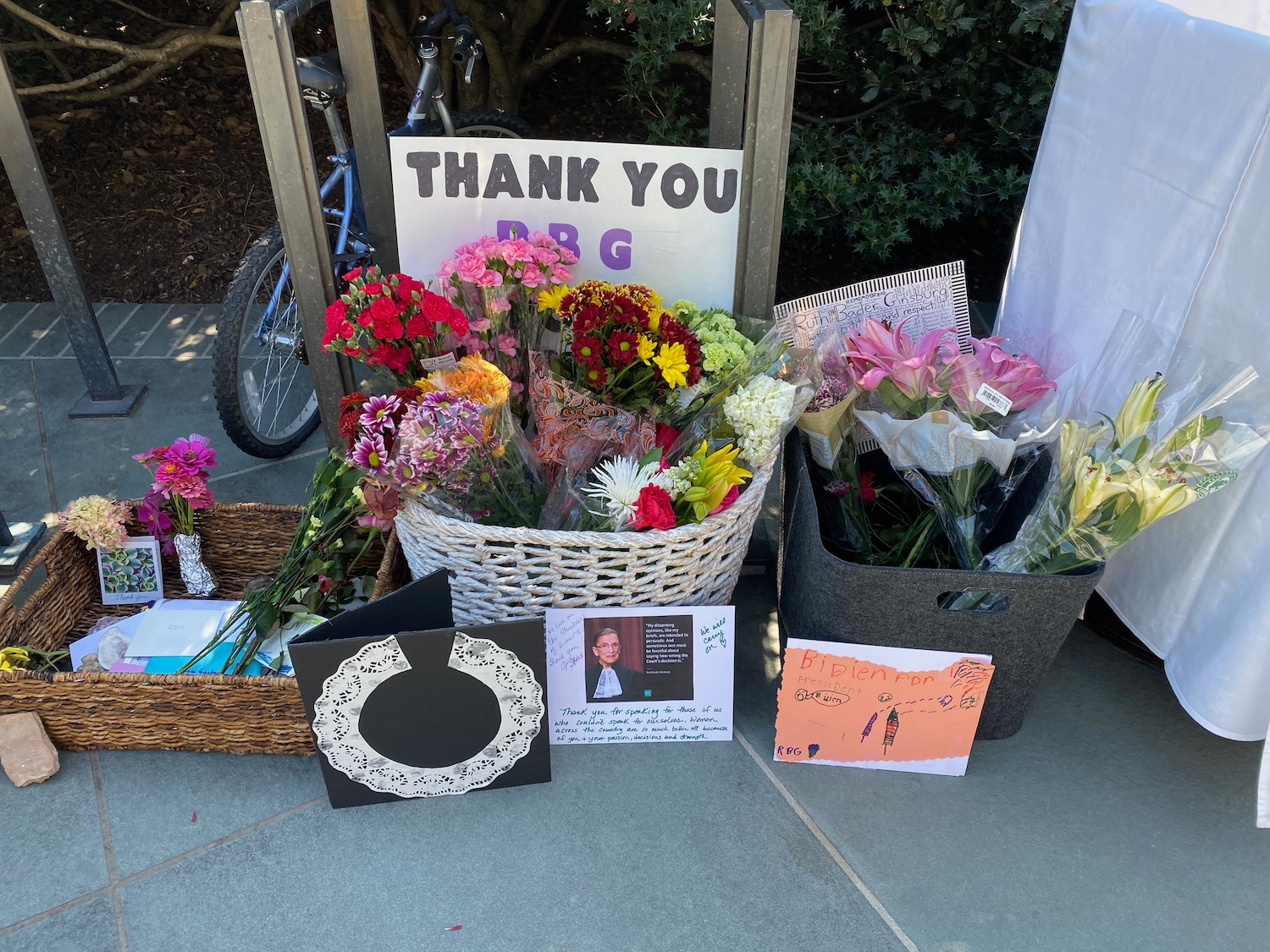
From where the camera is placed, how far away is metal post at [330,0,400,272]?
5.93 feet

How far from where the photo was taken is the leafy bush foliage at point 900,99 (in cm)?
277

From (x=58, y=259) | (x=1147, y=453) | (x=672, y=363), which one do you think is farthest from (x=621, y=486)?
(x=58, y=259)

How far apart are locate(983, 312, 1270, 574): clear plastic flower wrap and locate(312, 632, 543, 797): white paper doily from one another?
34.9 inches

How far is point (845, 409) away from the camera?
1.70 m

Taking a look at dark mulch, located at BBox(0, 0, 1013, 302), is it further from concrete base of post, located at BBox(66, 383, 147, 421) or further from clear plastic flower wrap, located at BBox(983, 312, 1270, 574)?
clear plastic flower wrap, located at BBox(983, 312, 1270, 574)

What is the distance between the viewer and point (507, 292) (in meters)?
1.68

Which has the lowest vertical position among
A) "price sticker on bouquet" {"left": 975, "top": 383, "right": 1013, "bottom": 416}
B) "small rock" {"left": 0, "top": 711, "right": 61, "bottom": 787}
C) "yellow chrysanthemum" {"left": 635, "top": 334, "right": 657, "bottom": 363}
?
"small rock" {"left": 0, "top": 711, "right": 61, "bottom": 787}

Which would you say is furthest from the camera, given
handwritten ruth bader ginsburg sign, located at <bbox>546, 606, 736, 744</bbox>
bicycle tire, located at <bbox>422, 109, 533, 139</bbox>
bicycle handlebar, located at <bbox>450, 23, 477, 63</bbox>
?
bicycle tire, located at <bbox>422, 109, 533, 139</bbox>

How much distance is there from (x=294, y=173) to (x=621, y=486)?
87cm

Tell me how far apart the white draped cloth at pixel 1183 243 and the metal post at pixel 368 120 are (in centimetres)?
145

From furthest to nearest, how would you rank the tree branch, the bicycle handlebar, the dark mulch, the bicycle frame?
the dark mulch
the tree branch
the bicycle handlebar
the bicycle frame

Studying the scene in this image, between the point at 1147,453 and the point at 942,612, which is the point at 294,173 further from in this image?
the point at 1147,453

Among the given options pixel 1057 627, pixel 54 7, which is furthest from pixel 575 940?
pixel 54 7

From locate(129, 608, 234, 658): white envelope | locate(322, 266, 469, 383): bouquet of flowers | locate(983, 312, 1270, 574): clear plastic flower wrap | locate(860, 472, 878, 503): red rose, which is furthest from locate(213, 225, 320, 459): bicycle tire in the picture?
locate(983, 312, 1270, 574): clear plastic flower wrap
